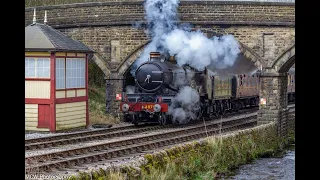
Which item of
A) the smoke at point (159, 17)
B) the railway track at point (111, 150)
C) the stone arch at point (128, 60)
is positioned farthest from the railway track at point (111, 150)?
the stone arch at point (128, 60)

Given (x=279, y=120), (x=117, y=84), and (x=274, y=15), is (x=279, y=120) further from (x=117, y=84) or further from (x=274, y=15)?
(x=117, y=84)

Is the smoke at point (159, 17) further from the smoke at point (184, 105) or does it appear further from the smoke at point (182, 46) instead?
the smoke at point (184, 105)

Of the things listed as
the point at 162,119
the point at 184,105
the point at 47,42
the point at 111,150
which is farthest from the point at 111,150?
the point at 184,105

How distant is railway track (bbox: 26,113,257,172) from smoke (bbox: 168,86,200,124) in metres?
0.69

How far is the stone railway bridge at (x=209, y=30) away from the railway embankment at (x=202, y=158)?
11.5 feet

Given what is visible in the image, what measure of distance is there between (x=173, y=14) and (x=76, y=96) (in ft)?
19.5

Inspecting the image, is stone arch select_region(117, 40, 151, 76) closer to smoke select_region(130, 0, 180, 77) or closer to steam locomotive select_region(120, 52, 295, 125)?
smoke select_region(130, 0, 180, 77)

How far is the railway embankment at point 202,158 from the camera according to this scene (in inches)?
325

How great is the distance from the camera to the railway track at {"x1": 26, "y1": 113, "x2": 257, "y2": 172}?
996 centimetres

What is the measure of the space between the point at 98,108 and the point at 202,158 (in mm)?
12499

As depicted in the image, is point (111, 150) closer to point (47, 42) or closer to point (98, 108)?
point (47, 42)

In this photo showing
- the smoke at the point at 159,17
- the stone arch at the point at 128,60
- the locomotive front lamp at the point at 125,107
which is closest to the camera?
the locomotive front lamp at the point at 125,107

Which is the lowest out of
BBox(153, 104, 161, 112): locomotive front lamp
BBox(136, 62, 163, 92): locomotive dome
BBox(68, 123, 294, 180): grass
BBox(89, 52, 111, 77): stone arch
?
BBox(68, 123, 294, 180): grass

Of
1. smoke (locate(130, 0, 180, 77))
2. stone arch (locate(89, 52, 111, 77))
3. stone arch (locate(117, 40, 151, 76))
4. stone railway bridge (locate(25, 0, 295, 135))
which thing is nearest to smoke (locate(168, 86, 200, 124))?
stone railway bridge (locate(25, 0, 295, 135))
